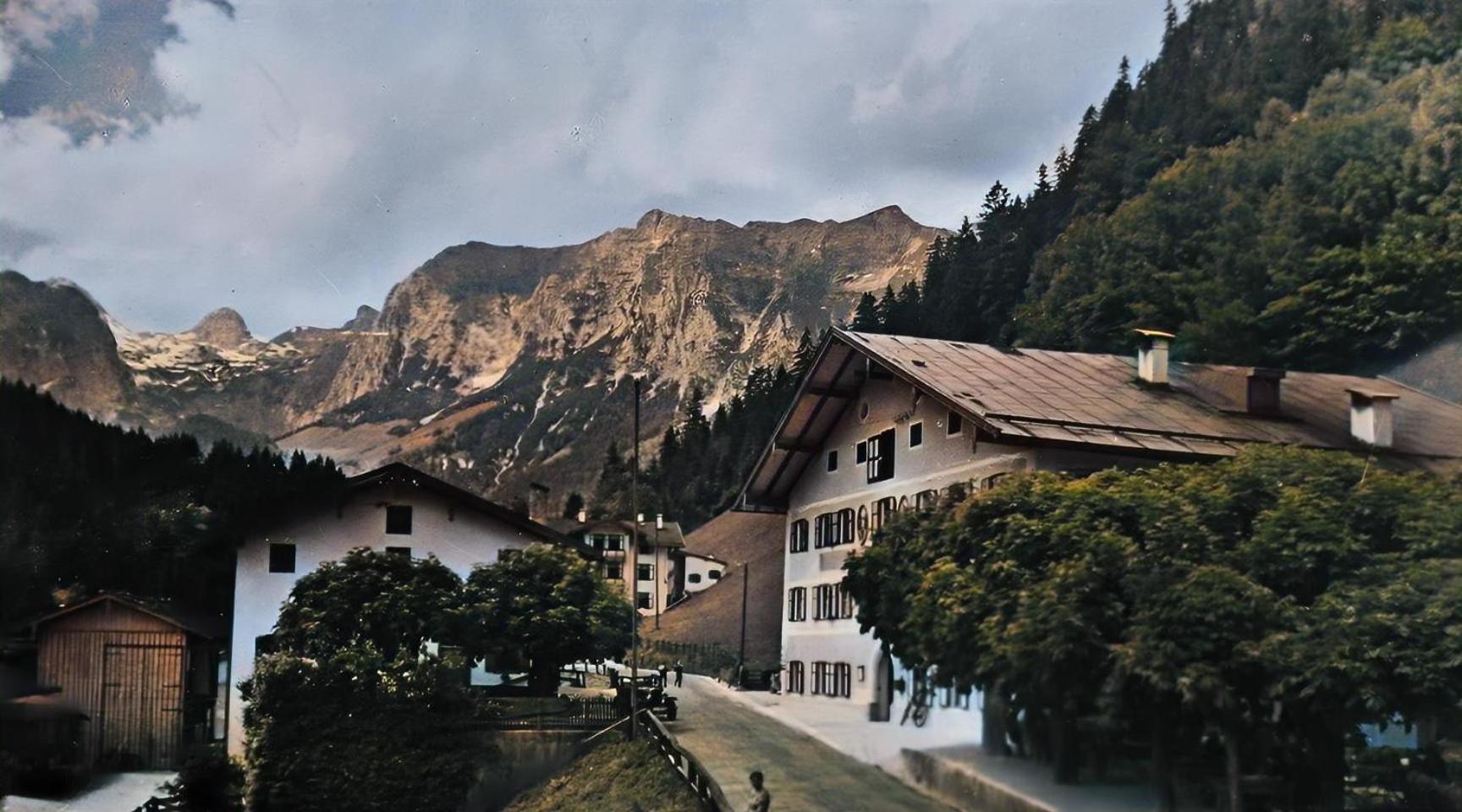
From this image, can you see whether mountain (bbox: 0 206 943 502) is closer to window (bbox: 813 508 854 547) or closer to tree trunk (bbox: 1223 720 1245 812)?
window (bbox: 813 508 854 547)

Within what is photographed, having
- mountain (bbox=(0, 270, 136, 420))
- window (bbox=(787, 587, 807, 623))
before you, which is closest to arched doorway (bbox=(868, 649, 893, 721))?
window (bbox=(787, 587, 807, 623))

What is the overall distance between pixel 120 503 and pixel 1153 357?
6958mm

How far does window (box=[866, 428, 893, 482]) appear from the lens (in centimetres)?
973

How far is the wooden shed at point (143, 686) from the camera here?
34.3ft

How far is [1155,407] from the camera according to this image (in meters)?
9.00

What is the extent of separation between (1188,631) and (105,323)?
24.3ft

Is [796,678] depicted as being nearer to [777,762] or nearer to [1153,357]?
[777,762]

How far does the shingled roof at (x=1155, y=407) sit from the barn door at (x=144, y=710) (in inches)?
209

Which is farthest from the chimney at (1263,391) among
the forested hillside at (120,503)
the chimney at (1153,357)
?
the forested hillside at (120,503)

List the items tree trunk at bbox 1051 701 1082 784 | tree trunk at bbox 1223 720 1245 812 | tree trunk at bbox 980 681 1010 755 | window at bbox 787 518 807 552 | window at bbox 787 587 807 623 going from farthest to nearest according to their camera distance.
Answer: window at bbox 787 518 807 552
window at bbox 787 587 807 623
tree trunk at bbox 980 681 1010 755
tree trunk at bbox 1051 701 1082 784
tree trunk at bbox 1223 720 1245 812

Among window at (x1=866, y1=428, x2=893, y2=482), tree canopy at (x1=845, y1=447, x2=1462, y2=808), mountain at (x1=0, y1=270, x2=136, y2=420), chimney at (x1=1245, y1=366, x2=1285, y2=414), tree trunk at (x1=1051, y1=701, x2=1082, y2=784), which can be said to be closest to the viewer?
tree canopy at (x1=845, y1=447, x2=1462, y2=808)

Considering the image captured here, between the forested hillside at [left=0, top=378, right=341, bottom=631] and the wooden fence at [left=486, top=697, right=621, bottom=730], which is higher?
the forested hillside at [left=0, top=378, right=341, bottom=631]

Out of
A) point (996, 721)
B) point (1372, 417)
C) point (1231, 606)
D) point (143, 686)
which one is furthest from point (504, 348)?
point (1372, 417)

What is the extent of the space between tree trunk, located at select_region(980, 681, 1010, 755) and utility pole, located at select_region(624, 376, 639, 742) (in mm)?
2432
